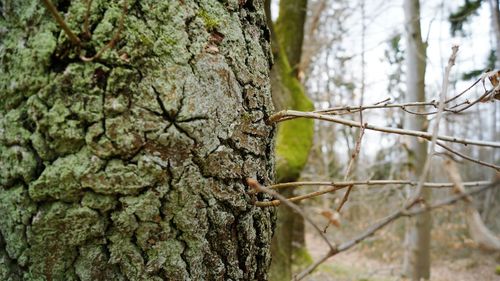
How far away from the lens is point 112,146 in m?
0.73

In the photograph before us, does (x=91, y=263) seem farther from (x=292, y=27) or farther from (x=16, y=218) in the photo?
(x=292, y=27)

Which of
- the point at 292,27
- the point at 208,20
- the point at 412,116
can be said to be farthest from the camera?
the point at 412,116

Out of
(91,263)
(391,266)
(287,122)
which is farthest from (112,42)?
(391,266)

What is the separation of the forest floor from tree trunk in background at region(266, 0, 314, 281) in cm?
237

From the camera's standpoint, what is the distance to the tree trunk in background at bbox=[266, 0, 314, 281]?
3779 millimetres

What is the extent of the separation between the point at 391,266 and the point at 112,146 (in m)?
7.72

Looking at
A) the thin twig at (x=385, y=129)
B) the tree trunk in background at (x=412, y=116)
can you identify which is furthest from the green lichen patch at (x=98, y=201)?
the tree trunk in background at (x=412, y=116)

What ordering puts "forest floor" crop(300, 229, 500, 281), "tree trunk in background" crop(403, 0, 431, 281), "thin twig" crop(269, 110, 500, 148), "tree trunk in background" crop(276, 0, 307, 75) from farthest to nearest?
1. "forest floor" crop(300, 229, 500, 281)
2. "tree trunk in background" crop(403, 0, 431, 281)
3. "tree trunk in background" crop(276, 0, 307, 75)
4. "thin twig" crop(269, 110, 500, 148)

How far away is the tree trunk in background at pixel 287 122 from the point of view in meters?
3.78

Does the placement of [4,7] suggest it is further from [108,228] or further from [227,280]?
[227,280]

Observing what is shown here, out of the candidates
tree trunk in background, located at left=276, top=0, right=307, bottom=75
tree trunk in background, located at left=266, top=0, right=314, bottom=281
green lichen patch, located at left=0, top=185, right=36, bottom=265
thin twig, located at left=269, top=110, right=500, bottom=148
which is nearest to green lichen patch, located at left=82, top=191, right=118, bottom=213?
green lichen patch, located at left=0, top=185, right=36, bottom=265

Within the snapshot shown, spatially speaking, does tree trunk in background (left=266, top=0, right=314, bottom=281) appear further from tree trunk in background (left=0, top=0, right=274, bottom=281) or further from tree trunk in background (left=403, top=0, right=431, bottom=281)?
tree trunk in background (left=0, top=0, right=274, bottom=281)

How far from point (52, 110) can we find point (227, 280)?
54 cm

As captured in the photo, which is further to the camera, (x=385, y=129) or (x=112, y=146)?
(x=385, y=129)
